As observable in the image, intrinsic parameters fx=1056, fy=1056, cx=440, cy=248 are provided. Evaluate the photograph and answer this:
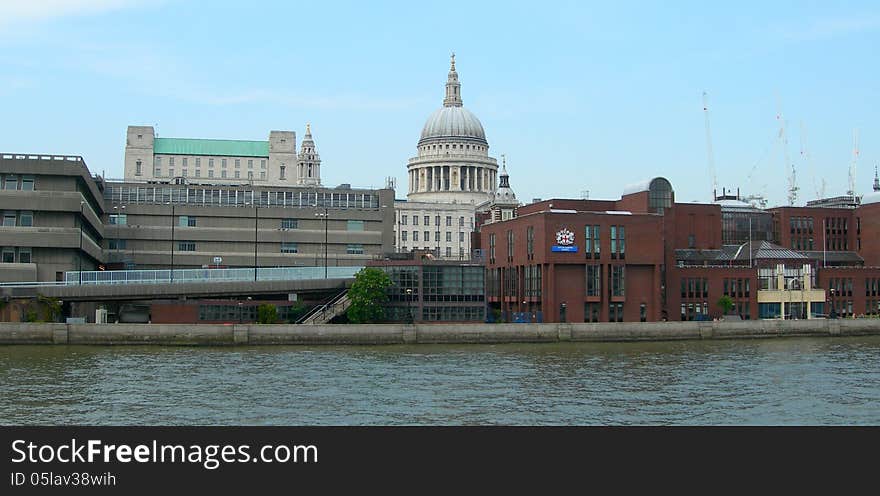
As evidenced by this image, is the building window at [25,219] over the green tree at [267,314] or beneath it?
over

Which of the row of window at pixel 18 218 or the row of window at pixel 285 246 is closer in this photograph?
the row of window at pixel 18 218

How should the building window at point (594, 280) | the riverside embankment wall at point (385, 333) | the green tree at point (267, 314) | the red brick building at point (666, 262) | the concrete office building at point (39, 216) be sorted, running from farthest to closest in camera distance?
the green tree at point (267, 314) < the building window at point (594, 280) < the red brick building at point (666, 262) < the concrete office building at point (39, 216) < the riverside embankment wall at point (385, 333)

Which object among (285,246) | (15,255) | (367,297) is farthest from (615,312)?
(15,255)

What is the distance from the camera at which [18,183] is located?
356ft

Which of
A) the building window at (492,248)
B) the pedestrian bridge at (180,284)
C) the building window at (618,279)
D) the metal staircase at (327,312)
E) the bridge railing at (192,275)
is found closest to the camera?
the pedestrian bridge at (180,284)

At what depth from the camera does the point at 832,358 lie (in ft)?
256

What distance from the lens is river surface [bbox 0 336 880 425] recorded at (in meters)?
45.4

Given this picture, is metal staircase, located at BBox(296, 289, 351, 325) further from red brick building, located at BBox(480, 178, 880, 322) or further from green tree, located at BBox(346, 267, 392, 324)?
red brick building, located at BBox(480, 178, 880, 322)

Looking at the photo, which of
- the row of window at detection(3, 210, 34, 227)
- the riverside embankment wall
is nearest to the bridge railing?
the row of window at detection(3, 210, 34, 227)

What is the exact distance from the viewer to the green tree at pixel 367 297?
10756 cm

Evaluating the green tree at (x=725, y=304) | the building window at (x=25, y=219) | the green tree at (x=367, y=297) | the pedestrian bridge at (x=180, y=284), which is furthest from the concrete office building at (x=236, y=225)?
the green tree at (x=725, y=304)

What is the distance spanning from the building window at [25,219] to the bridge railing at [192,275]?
21.7 ft

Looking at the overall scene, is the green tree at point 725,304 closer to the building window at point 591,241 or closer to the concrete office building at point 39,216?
the building window at point 591,241
